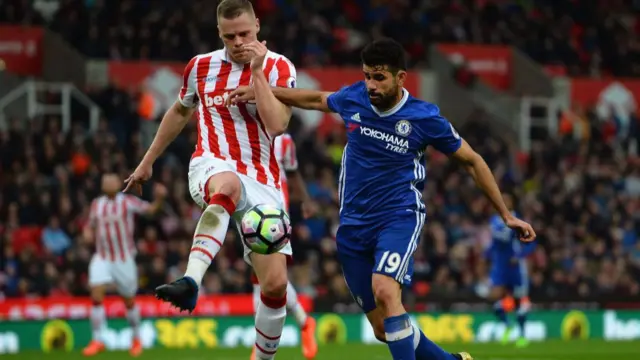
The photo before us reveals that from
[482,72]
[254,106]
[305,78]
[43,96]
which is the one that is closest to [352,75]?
[305,78]

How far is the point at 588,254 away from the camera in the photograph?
22828 mm

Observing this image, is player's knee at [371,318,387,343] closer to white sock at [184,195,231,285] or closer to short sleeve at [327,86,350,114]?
white sock at [184,195,231,285]

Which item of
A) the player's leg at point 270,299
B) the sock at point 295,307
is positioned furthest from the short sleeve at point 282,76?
the sock at point 295,307

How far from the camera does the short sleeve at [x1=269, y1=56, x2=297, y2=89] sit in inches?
327

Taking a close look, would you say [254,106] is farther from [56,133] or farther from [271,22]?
[271,22]

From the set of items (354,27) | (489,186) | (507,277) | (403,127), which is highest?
(354,27)

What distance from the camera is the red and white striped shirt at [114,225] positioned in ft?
50.9

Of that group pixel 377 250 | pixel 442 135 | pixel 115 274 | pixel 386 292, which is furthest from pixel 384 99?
pixel 115 274

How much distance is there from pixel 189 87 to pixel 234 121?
0.49 meters

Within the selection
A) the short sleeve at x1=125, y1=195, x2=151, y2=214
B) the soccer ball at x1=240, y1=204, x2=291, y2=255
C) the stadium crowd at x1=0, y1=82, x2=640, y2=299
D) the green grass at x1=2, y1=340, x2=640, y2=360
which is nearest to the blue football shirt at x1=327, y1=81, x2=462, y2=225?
the soccer ball at x1=240, y1=204, x2=291, y2=255

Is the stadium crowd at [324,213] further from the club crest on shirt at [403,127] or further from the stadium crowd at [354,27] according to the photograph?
the club crest on shirt at [403,127]

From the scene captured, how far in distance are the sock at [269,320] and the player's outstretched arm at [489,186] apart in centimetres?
155

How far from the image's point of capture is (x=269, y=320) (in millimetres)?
8445

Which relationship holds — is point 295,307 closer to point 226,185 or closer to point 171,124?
point 171,124
